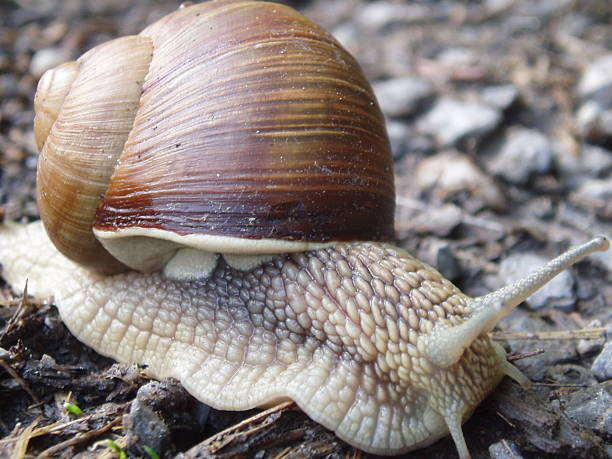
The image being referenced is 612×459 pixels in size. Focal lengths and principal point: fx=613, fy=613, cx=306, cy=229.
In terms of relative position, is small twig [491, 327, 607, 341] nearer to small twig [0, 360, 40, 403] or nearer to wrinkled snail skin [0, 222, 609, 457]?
wrinkled snail skin [0, 222, 609, 457]

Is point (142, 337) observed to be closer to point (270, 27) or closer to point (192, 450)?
point (192, 450)

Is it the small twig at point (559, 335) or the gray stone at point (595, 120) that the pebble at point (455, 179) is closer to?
the gray stone at point (595, 120)

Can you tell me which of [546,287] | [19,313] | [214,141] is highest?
[214,141]

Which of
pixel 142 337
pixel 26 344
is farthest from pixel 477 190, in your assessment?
pixel 26 344

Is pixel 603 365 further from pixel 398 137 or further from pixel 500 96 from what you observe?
pixel 500 96

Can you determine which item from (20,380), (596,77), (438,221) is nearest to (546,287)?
(438,221)

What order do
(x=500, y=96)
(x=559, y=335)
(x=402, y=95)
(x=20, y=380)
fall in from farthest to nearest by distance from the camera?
(x=402, y=95), (x=500, y=96), (x=559, y=335), (x=20, y=380)

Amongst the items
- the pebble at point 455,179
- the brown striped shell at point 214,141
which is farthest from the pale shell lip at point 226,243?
the pebble at point 455,179
